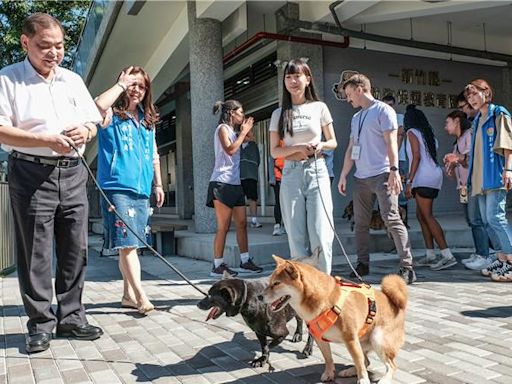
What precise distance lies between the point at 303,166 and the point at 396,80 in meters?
8.66

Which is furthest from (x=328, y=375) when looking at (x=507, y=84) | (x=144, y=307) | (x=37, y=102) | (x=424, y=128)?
(x=507, y=84)

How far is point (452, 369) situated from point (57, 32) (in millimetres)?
3370

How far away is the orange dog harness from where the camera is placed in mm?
2395

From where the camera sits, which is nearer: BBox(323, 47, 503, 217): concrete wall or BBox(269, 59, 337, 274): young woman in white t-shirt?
BBox(269, 59, 337, 274): young woman in white t-shirt

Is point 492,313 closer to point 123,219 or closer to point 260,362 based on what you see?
point 260,362

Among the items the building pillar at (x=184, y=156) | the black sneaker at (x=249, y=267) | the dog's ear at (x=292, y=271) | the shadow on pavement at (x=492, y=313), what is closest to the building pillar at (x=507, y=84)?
the building pillar at (x=184, y=156)

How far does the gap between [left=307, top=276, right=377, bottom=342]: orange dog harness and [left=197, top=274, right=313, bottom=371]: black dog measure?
16.2 inches

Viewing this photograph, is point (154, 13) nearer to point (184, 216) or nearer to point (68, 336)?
point (184, 216)

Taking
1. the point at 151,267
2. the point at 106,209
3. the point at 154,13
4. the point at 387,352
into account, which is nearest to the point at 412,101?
the point at 154,13

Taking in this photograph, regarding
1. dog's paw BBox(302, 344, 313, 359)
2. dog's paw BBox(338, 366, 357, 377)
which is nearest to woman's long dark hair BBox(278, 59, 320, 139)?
dog's paw BBox(302, 344, 313, 359)

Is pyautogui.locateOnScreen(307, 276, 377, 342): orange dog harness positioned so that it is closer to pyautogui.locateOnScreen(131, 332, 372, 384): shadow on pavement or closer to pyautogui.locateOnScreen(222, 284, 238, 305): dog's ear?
pyautogui.locateOnScreen(131, 332, 372, 384): shadow on pavement

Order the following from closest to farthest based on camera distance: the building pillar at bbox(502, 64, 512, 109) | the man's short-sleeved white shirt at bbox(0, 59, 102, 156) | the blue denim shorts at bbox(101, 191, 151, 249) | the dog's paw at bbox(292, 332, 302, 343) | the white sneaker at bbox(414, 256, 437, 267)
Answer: the man's short-sleeved white shirt at bbox(0, 59, 102, 156), the dog's paw at bbox(292, 332, 302, 343), the blue denim shorts at bbox(101, 191, 151, 249), the white sneaker at bbox(414, 256, 437, 267), the building pillar at bbox(502, 64, 512, 109)

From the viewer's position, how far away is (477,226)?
5840 millimetres

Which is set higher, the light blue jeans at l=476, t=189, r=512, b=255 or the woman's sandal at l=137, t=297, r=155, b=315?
the light blue jeans at l=476, t=189, r=512, b=255
